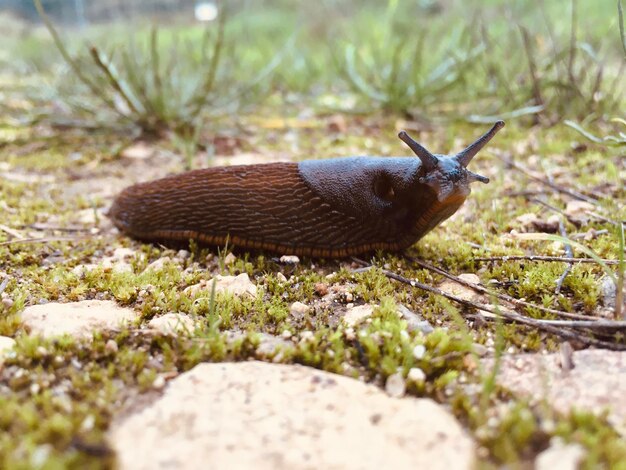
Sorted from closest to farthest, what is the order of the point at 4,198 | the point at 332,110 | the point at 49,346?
the point at 49,346 → the point at 4,198 → the point at 332,110

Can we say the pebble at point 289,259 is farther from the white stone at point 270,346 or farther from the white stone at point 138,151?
the white stone at point 138,151

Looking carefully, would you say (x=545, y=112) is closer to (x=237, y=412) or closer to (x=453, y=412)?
Result: (x=453, y=412)

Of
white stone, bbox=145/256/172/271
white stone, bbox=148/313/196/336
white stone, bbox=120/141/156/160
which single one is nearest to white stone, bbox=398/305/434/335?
white stone, bbox=148/313/196/336

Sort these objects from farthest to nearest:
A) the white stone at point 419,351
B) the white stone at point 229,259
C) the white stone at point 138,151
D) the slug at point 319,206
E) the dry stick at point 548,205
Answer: the white stone at point 138,151, the dry stick at point 548,205, the white stone at point 229,259, the slug at point 319,206, the white stone at point 419,351

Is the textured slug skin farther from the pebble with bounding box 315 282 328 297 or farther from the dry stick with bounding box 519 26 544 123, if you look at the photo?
the dry stick with bounding box 519 26 544 123

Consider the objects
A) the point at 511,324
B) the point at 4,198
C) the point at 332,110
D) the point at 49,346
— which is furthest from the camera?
the point at 332,110

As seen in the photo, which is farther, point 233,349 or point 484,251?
point 484,251

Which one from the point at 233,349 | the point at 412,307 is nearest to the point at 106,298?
the point at 233,349

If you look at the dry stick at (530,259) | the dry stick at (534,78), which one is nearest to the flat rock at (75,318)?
the dry stick at (530,259)
